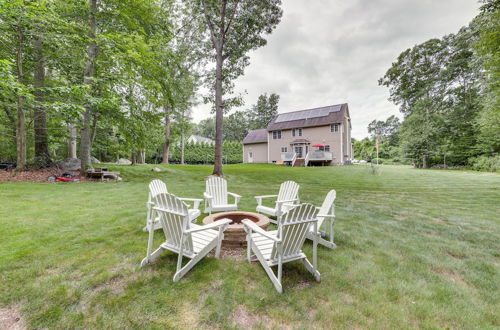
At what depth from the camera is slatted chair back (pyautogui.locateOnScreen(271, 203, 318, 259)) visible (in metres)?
2.31

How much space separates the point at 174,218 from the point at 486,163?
86.9 feet

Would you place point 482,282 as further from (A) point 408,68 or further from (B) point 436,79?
(A) point 408,68

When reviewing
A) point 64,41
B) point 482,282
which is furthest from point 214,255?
point 64,41

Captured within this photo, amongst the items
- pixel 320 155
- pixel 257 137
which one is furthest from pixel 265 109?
pixel 320 155

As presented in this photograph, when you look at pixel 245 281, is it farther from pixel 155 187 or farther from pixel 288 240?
pixel 155 187

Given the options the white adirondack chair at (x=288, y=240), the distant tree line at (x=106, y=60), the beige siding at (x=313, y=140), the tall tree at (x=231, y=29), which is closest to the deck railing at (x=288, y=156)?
the beige siding at (x=313, y=140)

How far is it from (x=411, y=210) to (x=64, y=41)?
→ 1278 cm

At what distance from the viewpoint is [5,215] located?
4242 millimetres

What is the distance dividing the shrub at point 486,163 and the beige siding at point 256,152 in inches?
850

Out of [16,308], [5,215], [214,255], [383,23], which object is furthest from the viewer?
[383,23]

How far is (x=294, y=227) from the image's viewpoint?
2.37 m

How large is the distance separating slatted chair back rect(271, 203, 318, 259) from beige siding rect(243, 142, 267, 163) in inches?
1066

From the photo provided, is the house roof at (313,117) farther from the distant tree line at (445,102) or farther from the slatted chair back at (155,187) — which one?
the slatted chair back at (155,187)

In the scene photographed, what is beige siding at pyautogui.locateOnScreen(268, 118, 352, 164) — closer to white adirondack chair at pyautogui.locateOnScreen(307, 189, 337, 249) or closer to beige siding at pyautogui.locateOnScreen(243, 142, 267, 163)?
beige siding at pyautogui.locateOnScreen(243, 142, 267, 163)
